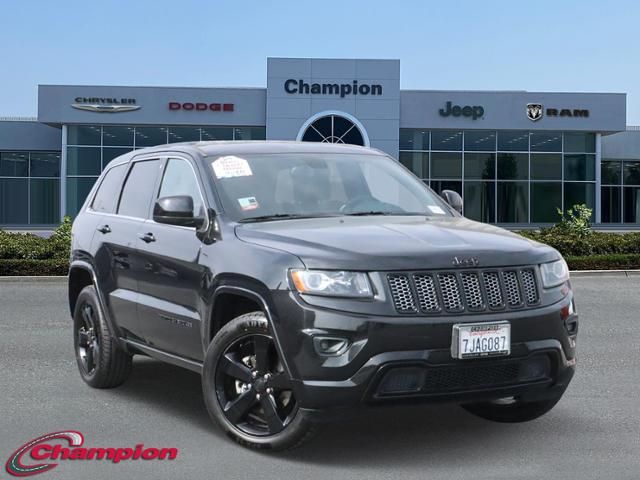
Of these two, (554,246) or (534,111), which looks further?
(534,111)

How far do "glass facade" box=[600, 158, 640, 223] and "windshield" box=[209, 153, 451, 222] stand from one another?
4542 cm

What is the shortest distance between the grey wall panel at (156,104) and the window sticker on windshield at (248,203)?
38766 millimetres

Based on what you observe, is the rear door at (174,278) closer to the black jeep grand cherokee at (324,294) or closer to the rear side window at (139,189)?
the black jeep grand cherokee at (324,294)

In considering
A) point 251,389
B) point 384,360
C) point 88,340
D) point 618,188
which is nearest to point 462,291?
point 384,360

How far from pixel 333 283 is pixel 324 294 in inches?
2.9

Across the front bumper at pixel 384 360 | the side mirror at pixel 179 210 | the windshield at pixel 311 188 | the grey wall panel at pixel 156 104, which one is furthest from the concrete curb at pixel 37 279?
the grey wall panel at pixel 156 104

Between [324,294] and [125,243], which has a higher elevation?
[125,243]

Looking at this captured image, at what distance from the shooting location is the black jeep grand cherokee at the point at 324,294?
4.76 m

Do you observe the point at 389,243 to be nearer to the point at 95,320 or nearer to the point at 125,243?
the point at 125,243

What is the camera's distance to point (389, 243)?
5.00 metres

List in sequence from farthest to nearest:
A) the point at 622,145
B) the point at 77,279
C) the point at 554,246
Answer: the point at 622,145
the point at 554,246
the point at 77,279

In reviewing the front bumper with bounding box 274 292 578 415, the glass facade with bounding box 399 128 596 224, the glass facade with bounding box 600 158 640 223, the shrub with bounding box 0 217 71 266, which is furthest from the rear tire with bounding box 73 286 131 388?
the glass facade with bounding box 600 158 640 223

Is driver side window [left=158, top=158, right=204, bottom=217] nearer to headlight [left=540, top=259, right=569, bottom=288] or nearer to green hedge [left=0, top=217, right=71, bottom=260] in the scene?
headlight [left=540, top=259, right=569, bottom=288]

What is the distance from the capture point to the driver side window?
6052 millimetres
